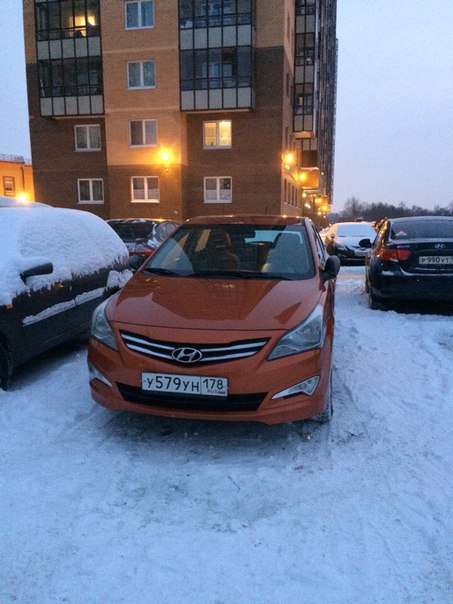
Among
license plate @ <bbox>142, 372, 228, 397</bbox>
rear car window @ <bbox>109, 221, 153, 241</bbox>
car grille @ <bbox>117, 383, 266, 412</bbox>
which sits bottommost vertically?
car grille @ <bbox>117, 383, 266, 412</bbox>

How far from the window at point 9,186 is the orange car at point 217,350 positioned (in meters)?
56.2

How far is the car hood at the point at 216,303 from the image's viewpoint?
3.38m

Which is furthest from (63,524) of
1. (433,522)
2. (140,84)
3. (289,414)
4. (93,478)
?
(140,84)

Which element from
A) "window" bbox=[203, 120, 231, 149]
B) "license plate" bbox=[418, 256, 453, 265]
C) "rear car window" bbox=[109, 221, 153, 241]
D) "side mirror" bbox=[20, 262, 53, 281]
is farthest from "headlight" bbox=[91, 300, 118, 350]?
"window" bbox=[203, 120, 231, 149]

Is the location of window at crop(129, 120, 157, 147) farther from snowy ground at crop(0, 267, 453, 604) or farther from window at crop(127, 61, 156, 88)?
snowy ground at crop(0, 267, 453, 604)

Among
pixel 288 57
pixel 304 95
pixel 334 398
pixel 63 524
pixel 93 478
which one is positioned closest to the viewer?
pixel 63 524

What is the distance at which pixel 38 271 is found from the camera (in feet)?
15.3

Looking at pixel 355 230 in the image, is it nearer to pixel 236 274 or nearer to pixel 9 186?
pixel 236 274

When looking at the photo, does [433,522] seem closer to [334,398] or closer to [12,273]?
[334,398]

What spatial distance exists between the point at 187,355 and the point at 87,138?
30.2 metres

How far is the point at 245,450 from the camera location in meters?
3.45

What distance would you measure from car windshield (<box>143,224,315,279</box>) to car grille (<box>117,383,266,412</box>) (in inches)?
49.5

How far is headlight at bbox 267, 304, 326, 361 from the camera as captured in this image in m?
3.28

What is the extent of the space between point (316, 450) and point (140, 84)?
1131 inches
